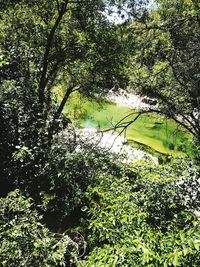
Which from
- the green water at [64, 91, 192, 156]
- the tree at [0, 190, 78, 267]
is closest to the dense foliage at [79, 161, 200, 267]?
the tree at [0, 190, 78, 267]

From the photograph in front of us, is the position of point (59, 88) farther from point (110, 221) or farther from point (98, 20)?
point (110, 221)

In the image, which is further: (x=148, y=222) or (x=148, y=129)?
(x=148, y=129)

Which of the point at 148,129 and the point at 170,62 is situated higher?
the point at 148,129

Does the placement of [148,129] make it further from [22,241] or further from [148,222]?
[22,241]

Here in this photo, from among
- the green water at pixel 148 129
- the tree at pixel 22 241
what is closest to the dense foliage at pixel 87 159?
the tree at pixel 22 241

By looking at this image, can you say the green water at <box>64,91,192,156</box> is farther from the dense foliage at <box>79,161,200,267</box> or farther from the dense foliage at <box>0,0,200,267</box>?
the dense foliage at <box>79,161,200,267</box>

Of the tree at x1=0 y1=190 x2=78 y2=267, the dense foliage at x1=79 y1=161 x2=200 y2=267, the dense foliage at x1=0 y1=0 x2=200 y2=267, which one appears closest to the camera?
the dense foliage at x1=79 y1=161 x2=200 y2=267

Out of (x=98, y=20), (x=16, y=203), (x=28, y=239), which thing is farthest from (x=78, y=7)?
(x=28, y=239)

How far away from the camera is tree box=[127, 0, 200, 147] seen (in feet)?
34.9

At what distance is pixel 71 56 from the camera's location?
34.7 feet

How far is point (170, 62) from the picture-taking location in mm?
10648

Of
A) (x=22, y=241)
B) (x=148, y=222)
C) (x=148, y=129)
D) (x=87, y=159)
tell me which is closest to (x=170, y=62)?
(x=87, y=159)

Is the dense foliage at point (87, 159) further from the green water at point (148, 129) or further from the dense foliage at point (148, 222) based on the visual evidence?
the green water at point (148, 129)

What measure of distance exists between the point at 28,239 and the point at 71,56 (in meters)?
7.39
